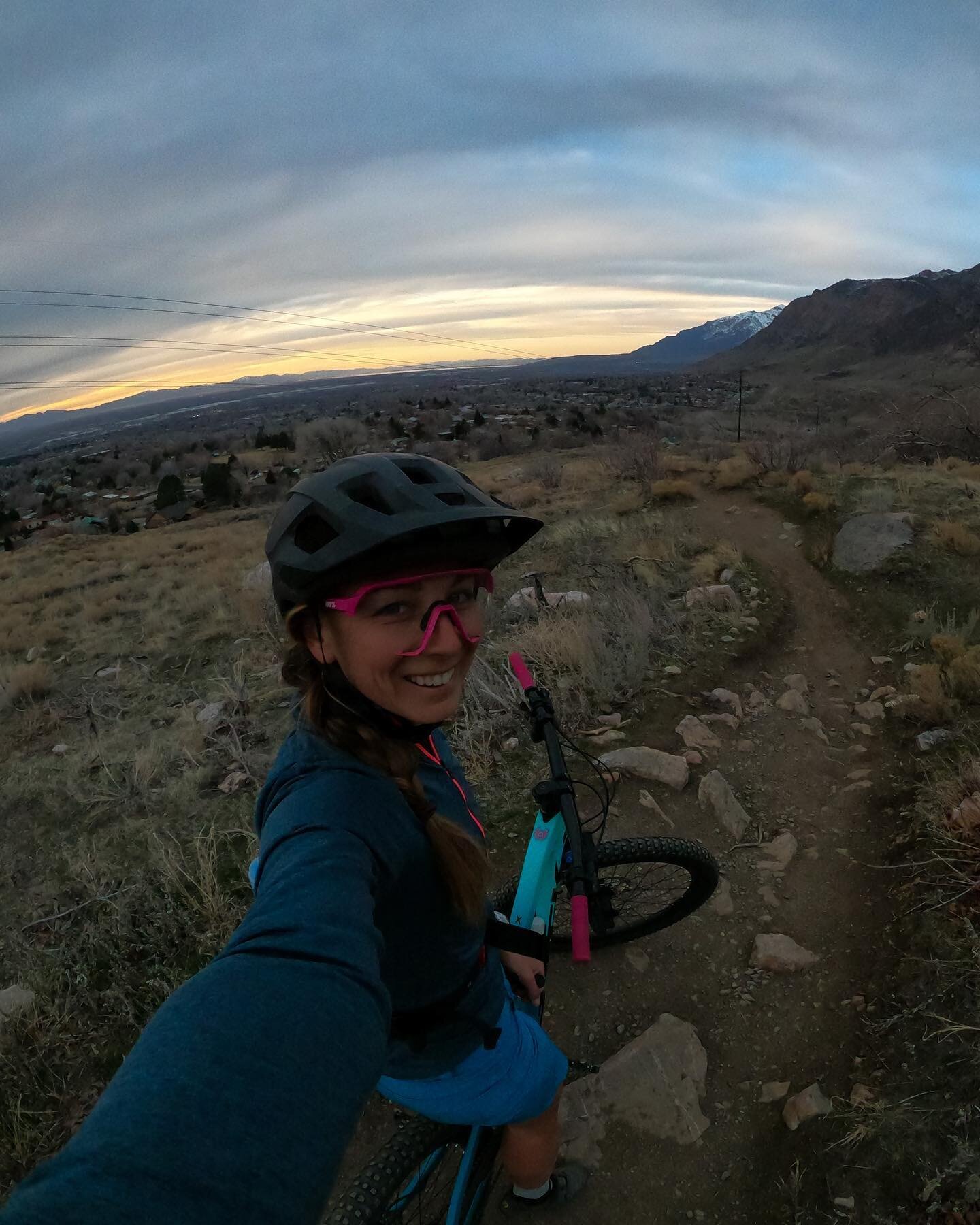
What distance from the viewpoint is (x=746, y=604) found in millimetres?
7191

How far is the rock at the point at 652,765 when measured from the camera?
436 centimetres

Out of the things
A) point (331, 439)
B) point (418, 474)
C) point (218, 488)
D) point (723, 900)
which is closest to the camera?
point (418, 474)

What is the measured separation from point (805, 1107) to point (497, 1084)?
163cm

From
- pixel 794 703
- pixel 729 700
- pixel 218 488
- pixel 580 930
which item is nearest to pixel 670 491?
pixel 794 703

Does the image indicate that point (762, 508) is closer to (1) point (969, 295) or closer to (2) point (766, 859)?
(2) point (766, 859)

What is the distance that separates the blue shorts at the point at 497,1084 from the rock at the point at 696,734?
3225 millimetres

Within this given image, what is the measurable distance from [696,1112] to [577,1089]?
1.60 ft

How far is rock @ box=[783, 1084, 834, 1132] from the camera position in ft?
8.13

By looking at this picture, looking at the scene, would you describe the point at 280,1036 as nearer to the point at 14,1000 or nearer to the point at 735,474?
the point at 14,1000

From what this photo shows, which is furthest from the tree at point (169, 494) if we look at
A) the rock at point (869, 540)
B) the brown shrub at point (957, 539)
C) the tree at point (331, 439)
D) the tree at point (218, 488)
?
the brown shrub at point (957, 539)

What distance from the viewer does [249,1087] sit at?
2.41ft

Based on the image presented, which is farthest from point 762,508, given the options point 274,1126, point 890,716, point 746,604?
point 274,1126

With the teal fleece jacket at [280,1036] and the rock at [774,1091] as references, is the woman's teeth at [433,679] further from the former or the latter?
the rock at [774,1091]

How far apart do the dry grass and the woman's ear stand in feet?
41.0
